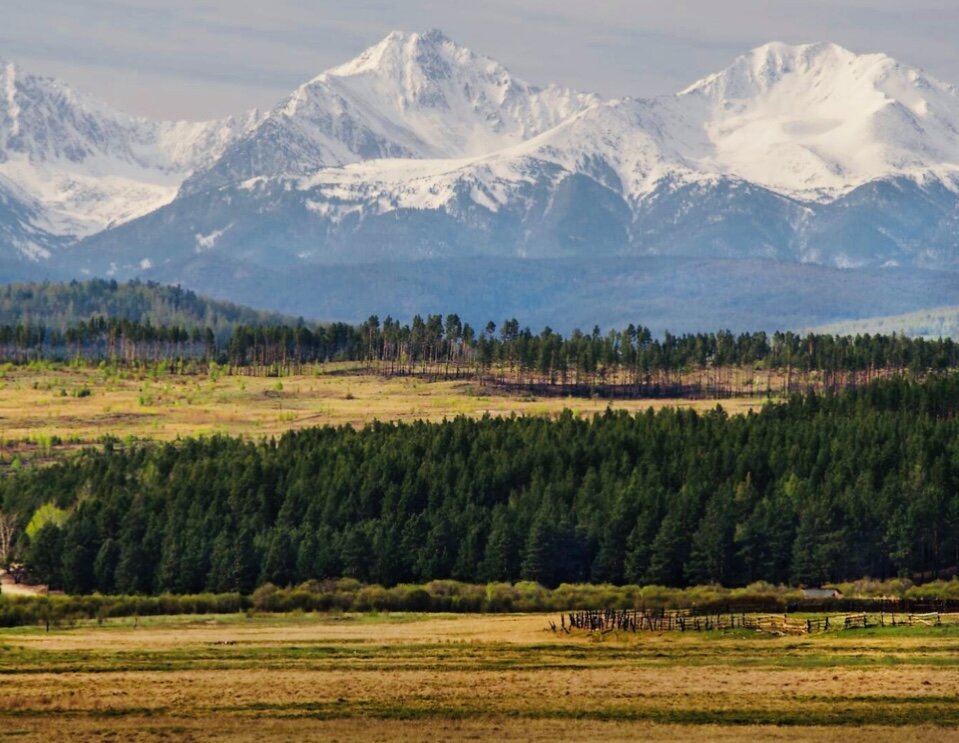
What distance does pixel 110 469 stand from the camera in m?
180

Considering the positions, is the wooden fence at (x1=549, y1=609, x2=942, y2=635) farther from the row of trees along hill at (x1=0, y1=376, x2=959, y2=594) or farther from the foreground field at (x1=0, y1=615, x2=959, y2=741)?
the row of trees along hill at (x1=0, y1=376, x2=959, y2=594)

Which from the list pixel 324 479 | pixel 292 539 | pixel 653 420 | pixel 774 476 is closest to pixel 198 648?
pixel 292 539

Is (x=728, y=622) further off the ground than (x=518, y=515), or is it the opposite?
(x=518, y=515)

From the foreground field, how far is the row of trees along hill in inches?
1458

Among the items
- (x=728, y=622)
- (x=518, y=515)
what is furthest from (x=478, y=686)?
(x=518, y=515)

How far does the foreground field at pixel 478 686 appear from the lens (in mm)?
77125

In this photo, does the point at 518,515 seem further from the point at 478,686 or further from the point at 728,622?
the point at 478,686

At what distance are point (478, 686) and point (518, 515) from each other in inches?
2610

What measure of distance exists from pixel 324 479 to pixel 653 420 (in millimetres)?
44318

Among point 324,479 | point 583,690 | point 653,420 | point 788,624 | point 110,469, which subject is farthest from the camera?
point 653,420

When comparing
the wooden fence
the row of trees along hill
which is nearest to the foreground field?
the wooden fence

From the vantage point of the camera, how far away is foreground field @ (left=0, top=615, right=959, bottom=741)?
77125mm

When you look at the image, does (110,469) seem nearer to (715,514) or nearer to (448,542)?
(448,542)

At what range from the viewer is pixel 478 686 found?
3418 inches
